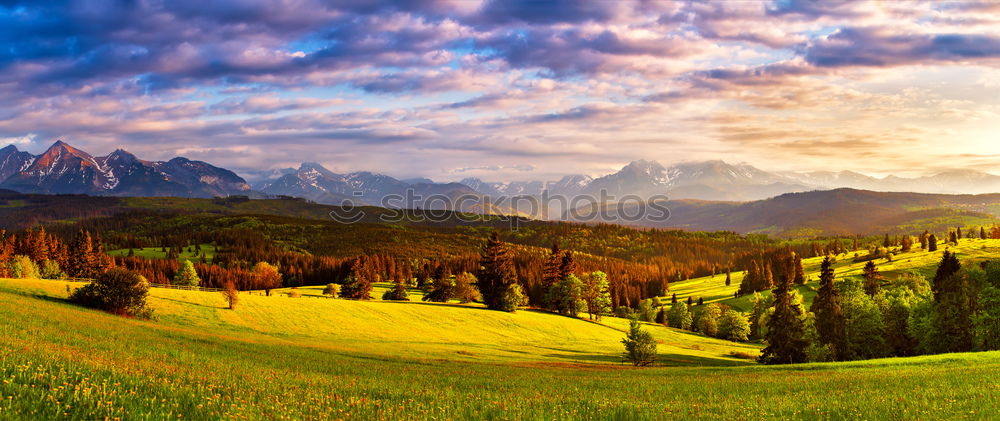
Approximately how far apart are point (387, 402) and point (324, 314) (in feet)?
234

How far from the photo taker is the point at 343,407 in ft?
45.2

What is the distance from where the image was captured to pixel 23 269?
370 ft

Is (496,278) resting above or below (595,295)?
above

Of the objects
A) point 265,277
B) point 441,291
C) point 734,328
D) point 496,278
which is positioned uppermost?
point 496,278

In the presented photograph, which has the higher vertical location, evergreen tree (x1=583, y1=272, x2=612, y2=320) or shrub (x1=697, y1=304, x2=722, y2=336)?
evergreen tree (x1=583, y1=272, x2=612, y2=320)

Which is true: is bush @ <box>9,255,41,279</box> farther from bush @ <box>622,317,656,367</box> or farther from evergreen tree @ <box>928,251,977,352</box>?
evergreen tree @ <box>928,251,977,352</box>

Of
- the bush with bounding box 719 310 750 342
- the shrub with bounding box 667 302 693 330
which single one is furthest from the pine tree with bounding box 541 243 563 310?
the bush with bounding box 719 310 750 342

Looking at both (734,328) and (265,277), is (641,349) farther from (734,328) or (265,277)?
(265,277)

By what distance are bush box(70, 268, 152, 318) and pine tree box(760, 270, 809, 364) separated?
7915 centimetres

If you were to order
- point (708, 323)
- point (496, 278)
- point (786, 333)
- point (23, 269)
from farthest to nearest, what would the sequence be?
1. point (708, 323)
2. point (496, 278)
3. point (23, 269)
4. point (786, 333)

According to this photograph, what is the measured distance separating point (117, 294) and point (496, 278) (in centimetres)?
6895

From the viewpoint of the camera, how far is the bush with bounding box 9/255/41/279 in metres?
108

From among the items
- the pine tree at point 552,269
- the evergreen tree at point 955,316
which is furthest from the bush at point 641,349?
the pine tree at point 552,269

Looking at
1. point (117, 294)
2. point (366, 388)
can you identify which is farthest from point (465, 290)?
point (366, 388)
